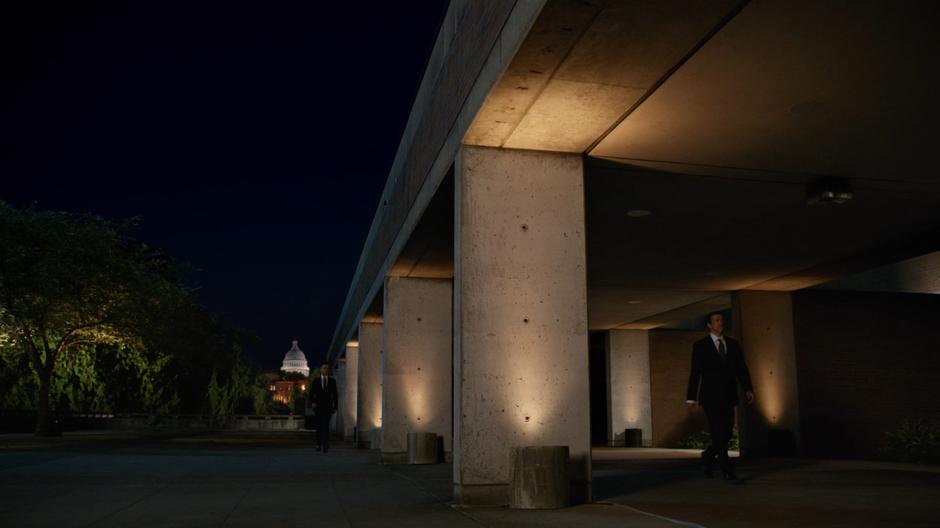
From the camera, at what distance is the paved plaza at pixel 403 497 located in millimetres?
6422

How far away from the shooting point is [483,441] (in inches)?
296

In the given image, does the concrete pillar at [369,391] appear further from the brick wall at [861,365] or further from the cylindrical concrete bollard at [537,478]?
the cylindrical concrete bollard at [537,478]

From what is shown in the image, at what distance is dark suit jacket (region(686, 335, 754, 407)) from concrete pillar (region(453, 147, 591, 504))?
243 centimetres

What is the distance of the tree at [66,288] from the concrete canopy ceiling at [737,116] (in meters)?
18.2

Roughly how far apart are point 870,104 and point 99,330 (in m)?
25.4

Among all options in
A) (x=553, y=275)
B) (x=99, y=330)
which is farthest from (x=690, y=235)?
(x=99, y=330)

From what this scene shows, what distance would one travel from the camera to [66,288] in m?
24.7

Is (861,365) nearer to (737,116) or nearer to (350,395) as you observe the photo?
(737,116)

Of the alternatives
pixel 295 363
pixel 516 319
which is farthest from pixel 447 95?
pixel 295 363

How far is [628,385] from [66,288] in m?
18.4

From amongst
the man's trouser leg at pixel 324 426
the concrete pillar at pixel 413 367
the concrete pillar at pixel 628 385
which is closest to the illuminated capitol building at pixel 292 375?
the concrete pillar at pixel 628 385

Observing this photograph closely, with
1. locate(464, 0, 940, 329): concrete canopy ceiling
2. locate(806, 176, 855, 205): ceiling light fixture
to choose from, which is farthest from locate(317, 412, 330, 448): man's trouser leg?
locate(806, 176, 855, 205): ceiling light fixture

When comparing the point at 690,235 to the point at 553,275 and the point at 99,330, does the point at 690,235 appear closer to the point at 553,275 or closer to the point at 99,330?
the point at 553,275

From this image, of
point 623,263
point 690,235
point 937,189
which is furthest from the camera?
point 623,263
